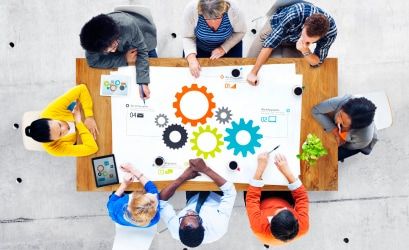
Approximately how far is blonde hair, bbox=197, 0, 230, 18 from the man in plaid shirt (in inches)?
14.0

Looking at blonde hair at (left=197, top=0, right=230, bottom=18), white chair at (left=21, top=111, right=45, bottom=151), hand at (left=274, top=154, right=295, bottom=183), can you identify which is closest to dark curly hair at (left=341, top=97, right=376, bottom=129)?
hand at (left=274, top=154, right=295, bottom=183)

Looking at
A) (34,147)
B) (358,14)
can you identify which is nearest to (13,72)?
(34,147)

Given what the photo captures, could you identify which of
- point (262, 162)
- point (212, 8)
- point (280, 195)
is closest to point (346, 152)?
point (280, 195)

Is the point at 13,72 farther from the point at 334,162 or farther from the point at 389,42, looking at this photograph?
the point at 389,42

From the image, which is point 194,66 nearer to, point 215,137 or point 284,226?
point 215,137

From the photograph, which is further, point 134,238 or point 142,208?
point 134,238

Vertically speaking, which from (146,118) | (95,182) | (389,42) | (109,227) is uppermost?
(389,42)

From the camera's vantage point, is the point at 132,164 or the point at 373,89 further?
the point at 373,89

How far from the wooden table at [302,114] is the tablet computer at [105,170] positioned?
0.11ft

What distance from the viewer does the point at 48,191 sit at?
3.49 metres

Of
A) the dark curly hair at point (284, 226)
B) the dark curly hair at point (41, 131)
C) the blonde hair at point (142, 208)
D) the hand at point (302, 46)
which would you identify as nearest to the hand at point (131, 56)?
the dark curly hair at point (41, 131)

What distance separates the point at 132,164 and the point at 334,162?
4.23ft

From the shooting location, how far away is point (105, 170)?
8.78ft

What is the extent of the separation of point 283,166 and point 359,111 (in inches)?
22.1
